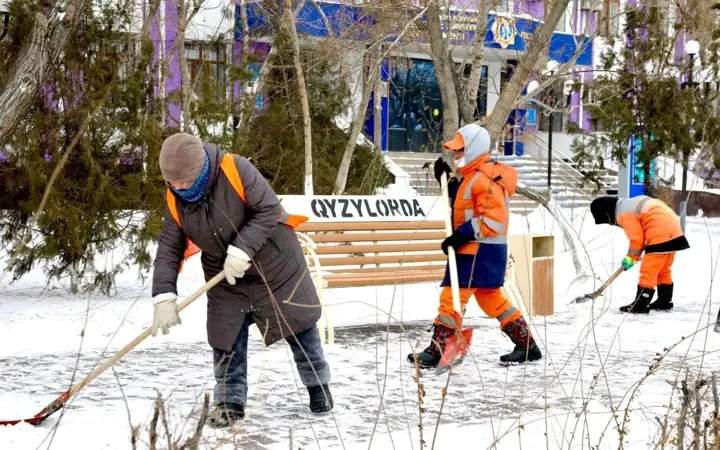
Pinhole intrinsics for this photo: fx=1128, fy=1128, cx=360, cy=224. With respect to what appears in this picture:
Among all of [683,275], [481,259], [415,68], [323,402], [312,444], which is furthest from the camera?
[415,68]

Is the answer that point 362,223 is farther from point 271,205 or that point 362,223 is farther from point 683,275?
point 683,275

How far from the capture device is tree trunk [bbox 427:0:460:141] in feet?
39.4

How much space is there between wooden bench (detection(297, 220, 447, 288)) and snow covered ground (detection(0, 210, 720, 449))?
0.41 m

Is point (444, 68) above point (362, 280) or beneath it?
above

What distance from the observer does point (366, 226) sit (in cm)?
869

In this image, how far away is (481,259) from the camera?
651 centimetres

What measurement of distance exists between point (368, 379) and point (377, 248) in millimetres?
2498

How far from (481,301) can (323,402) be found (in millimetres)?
1814

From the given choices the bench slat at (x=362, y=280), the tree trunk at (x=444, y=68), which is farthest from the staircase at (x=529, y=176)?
the bench slat at (x=362, y=280)

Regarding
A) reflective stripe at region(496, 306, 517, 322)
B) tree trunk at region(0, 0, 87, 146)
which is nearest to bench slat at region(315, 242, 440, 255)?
reflective stripe at region(496, 306, 517, 322)

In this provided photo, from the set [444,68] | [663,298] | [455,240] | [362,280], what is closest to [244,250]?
[455,240]

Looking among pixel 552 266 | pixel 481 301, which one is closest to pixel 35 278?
pixel 552 266

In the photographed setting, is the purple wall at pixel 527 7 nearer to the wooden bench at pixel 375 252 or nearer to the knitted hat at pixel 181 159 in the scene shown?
the wooden bench at pixel 375 252

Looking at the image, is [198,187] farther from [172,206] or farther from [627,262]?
[627,262]
